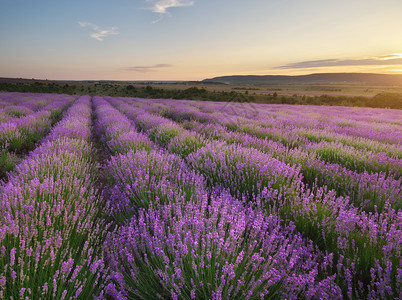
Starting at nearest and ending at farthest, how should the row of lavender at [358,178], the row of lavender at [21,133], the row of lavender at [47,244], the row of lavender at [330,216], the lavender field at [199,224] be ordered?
1. the row of lavender at [47,244]
2. the lavender field at [199,224]
3. the row of lavender at [330,216]
4. the row of lavender at [358,178]
5. the row of lavender at [21,133]

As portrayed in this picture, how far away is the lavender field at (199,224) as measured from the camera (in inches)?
56.4

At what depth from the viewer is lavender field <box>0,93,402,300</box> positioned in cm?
143

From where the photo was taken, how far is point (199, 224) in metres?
1.71

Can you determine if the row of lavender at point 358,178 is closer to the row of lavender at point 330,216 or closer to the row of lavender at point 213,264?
the row of lavender at point 330,216

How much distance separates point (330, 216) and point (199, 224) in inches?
49.9

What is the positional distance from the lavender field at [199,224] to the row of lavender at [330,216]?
1cm

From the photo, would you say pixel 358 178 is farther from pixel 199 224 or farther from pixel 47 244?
pixel 47 244

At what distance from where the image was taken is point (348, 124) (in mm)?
9234

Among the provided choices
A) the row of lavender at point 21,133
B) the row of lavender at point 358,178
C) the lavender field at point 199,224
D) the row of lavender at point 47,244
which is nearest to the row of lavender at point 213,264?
the lavender field at point 199,224

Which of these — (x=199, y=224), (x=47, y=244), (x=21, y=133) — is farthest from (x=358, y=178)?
(x=21, y=133)

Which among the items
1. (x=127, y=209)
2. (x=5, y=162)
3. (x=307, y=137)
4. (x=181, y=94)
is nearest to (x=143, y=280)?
(x=127, y=209)

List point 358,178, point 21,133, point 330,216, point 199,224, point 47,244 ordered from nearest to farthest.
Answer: point 47,244, point 199,224, point 330,216, point 358,178, point 21,133

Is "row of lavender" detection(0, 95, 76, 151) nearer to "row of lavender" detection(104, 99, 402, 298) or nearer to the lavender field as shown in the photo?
the lavender field

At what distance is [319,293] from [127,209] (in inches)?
70.4
